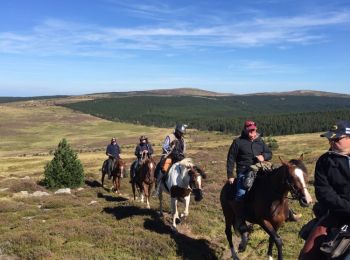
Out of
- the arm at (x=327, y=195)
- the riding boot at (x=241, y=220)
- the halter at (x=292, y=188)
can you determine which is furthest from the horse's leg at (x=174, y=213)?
the arm at (x=327, y=195)

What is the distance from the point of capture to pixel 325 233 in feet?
23.6

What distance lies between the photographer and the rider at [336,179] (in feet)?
22.0

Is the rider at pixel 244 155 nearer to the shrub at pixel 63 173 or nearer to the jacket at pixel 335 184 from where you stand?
the jacket at pixel 335 184

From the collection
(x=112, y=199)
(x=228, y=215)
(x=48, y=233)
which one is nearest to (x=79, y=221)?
(x=48, y=233)

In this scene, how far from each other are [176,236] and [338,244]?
8.58 metres

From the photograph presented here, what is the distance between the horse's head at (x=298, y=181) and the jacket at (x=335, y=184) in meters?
2.33

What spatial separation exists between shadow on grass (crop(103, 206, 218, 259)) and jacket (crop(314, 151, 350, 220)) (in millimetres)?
7029

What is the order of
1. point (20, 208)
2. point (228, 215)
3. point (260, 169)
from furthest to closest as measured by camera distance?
1. point (20, 208)
2. point (228, 215)
3. point (260, 169)

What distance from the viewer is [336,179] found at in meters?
6.80

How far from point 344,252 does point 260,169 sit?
16.3 ft

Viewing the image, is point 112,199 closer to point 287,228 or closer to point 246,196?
point 287,228

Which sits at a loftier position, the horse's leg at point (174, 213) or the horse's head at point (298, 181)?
the horse's head at point (298, 181)

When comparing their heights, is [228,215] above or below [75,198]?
above

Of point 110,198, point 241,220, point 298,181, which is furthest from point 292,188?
point 110,198
